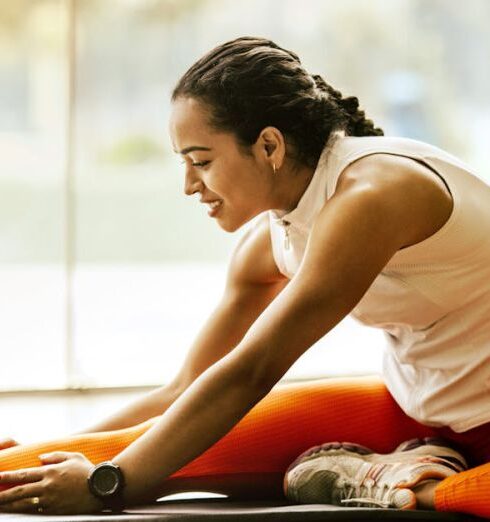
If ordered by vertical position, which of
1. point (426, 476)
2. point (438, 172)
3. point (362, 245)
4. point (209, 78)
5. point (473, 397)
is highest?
point (209, 78)

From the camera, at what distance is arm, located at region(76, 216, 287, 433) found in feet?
6.08

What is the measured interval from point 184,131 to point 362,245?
34cm

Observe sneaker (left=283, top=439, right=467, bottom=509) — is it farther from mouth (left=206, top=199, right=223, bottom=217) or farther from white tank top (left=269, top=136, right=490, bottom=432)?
mouth (left=206, top=199, right=223, bottom=217)

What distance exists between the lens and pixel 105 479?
4.69ft

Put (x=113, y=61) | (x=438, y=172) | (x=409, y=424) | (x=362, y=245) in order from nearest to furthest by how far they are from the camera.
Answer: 1. (x=362, y=245)
2. (x=438, y=172)
3. (x=409, y=424)
4. (x=113, y=61)

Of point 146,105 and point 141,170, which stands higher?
point 146,105

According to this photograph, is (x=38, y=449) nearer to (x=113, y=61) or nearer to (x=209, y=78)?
(x=209, y=78)

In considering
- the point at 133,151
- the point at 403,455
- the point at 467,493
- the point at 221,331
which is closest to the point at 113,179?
the point at 133,151

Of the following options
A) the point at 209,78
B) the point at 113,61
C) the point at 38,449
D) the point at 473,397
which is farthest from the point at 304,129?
the point at 113,61

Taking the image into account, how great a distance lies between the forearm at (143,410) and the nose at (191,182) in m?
0.46

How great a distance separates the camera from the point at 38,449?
162 centimetres

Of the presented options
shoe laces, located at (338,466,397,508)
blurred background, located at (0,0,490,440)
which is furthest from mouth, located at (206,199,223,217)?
blurred background, located at (0,0,490,440)

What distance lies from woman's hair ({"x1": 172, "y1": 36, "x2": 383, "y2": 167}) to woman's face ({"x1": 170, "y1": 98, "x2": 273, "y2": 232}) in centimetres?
2

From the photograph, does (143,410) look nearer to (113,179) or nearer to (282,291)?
(282,291)
